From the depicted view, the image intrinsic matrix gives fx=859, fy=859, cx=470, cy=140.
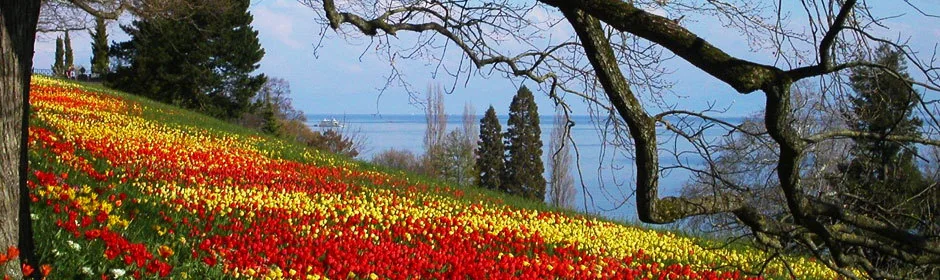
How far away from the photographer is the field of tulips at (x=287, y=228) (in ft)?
18.3

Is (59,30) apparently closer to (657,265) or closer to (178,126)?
(178,126)

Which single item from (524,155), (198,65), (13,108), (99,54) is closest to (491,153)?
(524,155)

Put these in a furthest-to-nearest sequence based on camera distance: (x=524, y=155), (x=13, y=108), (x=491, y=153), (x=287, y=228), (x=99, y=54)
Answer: (x=99, y=54), (x=491, y=153), (x=524, y=155), (x=287, y=228), (x=13, y=108)

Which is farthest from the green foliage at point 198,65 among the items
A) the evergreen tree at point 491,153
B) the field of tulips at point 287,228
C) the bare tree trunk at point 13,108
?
the bare tree trunk at point 13,108

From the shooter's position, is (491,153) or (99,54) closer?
(491,153)

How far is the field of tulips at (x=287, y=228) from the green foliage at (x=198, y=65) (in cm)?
2227

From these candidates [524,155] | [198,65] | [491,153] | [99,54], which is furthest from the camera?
[99,54]

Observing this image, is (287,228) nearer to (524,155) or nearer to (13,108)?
(13,108)

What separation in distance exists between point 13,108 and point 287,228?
4083 millimetres

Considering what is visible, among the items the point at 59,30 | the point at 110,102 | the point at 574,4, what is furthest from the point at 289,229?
the point at 59,30

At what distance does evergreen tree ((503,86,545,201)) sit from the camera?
42875 mm

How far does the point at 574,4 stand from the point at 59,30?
→ 2634 cm

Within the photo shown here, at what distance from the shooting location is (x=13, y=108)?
12.2 ft

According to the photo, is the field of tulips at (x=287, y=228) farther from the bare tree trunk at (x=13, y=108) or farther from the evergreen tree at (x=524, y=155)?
the evergreen tree at (x=524, y=155)
